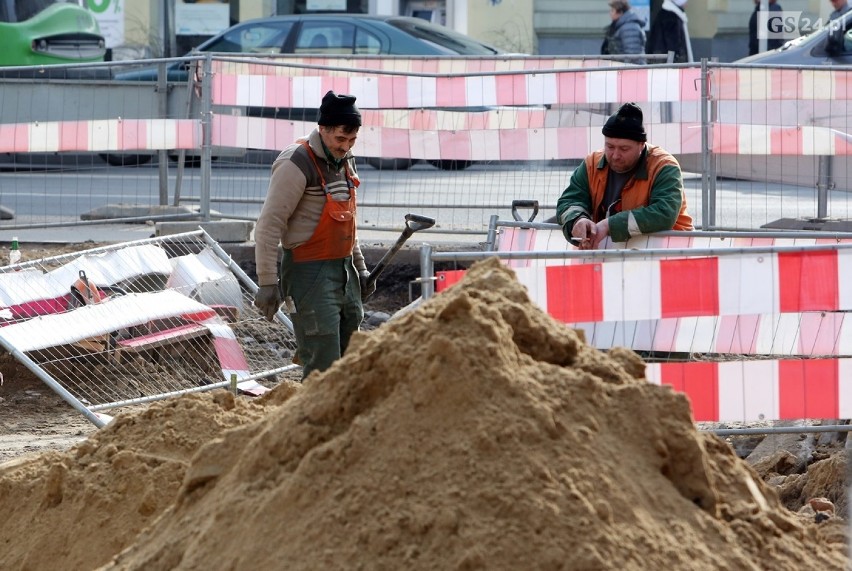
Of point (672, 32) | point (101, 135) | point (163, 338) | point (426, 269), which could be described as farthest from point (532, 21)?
point (426, 269)

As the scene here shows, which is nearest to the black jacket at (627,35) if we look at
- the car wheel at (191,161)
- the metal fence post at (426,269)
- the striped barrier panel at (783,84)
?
the car wheel at (191,161)

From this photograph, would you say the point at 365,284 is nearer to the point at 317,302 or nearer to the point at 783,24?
the point at 317,302

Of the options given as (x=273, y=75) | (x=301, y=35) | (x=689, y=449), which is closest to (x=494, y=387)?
(x=689, y=449)

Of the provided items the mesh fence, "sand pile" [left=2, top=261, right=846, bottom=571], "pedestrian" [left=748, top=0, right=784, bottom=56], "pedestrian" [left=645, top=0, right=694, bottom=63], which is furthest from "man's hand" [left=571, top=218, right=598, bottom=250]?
"pedestrian" [left=748, top=0, right=784, bottom=56]

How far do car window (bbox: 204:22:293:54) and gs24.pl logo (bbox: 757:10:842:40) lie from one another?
838 centimetres

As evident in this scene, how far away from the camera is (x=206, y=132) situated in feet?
36.4

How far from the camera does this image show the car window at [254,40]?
1911 centimetres

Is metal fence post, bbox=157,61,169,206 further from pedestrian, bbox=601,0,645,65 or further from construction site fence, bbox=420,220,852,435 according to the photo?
pedestrian, bbox=601,0,645,65

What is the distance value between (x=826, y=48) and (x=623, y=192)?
9895 millimetres

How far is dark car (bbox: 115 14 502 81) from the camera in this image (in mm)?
18547

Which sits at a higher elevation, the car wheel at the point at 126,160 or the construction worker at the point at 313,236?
the car wheel at the point at 126,160

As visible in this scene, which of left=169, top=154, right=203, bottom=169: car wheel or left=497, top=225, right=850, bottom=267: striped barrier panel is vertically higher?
left=169, top=154, right=203, bottom=169: car wheel

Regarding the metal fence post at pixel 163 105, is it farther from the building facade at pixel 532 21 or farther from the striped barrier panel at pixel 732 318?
the building facade at pixel 532 21

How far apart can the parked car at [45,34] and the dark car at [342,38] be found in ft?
8.89
